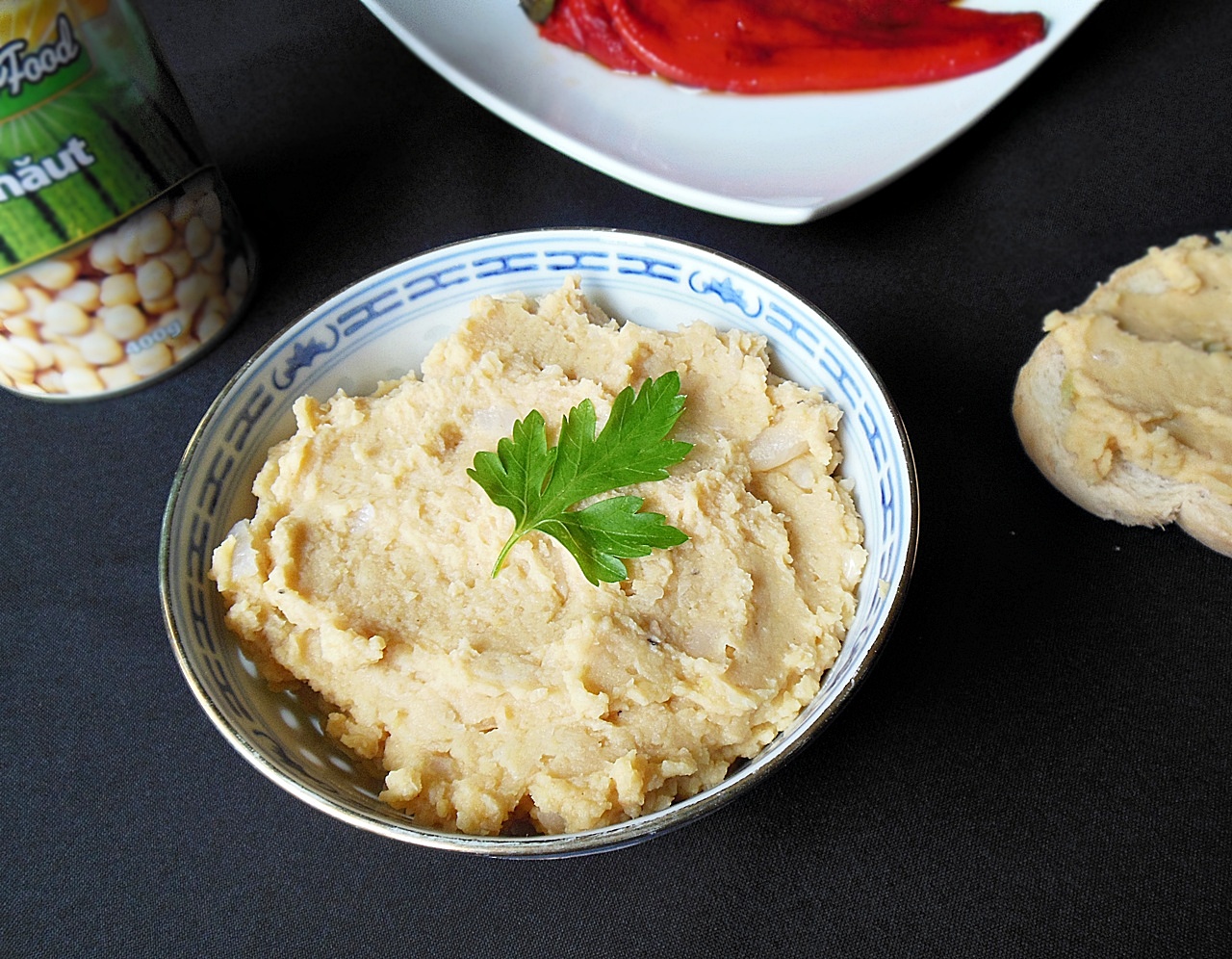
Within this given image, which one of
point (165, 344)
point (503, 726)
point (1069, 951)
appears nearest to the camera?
point (503, 726)

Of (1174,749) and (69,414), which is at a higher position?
(69,414)

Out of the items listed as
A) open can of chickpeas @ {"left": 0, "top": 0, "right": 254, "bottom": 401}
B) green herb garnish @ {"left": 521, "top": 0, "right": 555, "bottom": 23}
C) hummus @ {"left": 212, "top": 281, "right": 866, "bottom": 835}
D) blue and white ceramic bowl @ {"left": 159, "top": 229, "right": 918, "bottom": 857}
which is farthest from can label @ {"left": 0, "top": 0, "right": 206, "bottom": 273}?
green herb garnish @ {"left": 521, "top": 0, "right": 555, "bottom": 23}

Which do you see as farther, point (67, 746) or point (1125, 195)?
point (1125, 195)

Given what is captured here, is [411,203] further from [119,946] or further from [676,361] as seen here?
[119,946]

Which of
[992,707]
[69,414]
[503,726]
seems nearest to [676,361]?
[503,726]

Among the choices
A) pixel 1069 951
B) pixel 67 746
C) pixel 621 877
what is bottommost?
pixel 1069 951

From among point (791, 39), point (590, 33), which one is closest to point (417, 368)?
point (590, 33)

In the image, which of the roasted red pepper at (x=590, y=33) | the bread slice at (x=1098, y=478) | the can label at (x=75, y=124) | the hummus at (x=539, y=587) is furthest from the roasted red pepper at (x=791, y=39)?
the can label at (x=75, y=124)

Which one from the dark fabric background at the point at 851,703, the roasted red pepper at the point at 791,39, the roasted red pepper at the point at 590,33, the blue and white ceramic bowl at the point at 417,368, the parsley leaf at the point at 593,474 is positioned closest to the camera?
the blue and white ceramic bowl at the point at 417,368

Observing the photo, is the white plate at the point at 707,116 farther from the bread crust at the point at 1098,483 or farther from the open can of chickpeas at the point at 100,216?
the open can of chickpeas at the point at 100,216
